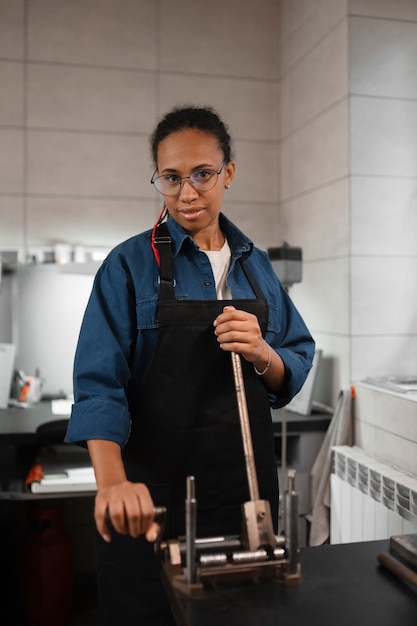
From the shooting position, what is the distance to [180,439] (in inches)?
51.3

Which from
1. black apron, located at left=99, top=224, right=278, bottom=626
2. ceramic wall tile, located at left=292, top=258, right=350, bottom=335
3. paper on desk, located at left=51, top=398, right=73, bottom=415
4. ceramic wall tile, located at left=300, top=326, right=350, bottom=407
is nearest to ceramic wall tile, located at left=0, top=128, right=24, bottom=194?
paper on desk, located at left=51, top=398, right=73, bottom=415

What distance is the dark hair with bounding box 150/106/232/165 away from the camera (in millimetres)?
1334

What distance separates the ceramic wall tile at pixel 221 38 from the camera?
2984 mm

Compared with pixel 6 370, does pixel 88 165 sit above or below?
above

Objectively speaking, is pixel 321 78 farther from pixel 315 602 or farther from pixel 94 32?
pixel 315 602

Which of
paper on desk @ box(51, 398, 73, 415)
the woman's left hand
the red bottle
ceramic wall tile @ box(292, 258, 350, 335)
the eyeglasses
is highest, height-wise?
the eyeglasses

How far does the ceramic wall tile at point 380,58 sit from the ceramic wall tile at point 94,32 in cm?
105

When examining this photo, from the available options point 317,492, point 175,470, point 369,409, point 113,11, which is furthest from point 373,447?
point 113,11

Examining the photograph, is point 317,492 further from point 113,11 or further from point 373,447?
point 113,11

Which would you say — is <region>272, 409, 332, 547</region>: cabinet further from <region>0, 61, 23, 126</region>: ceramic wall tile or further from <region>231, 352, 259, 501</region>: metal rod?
<region>0, 61, 23, 126</region>: ceramic wall tile

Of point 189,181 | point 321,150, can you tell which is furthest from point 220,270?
point 321,150

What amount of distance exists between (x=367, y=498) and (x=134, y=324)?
1225 mm

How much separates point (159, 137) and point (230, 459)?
2.33 feet

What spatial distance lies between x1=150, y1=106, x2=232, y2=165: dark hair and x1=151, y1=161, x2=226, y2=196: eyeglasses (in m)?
0.08
